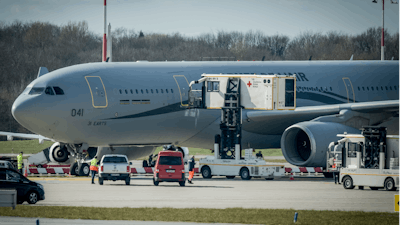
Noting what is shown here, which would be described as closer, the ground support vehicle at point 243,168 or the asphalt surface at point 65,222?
the asphalt surface at point 65,222

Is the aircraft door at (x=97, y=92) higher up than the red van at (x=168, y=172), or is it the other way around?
the aircraft door at (x=97, y=92)

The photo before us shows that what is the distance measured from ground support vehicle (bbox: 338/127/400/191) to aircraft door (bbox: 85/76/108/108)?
416 inches

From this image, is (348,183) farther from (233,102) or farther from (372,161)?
(233,102)

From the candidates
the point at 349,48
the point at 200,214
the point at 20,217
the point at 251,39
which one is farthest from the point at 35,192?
the point at 251,39

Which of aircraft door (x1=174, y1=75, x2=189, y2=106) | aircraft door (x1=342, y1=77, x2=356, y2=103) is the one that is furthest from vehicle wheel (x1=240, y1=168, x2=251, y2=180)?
aircraft door (x1=342, y1=77, x2=356, y2=103)

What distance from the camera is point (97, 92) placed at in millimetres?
29203

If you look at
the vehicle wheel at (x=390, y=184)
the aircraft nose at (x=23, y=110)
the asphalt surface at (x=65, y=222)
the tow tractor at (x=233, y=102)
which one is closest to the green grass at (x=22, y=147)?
the aircraft nose at (x=23, y=110)

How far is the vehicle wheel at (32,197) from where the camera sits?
20.4 meters

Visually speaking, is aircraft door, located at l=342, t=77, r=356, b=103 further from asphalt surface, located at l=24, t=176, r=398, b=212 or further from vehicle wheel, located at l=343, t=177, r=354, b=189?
vehicle wheel, located at l=343, t=177, r=354, b=189

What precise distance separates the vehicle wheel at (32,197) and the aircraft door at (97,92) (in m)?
8.99

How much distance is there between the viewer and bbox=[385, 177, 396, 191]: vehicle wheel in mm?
24775

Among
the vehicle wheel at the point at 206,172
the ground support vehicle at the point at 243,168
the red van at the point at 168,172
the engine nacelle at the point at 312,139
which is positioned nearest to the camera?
the red van at the point at 168,172

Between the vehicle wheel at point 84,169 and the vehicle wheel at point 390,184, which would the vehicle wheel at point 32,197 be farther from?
the vehicle wheel at point 390,184

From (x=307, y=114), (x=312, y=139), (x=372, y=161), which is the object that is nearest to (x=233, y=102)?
(x=307, y=114)
